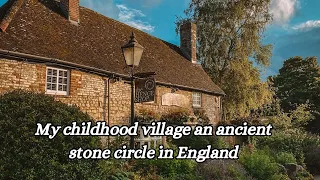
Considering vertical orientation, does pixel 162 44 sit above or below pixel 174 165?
above

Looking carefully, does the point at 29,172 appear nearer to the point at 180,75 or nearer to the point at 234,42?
the point at 180,75

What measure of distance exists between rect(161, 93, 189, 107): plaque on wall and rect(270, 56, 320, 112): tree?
19.9m

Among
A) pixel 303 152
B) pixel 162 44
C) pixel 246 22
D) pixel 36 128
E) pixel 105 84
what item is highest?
pixel 246 22

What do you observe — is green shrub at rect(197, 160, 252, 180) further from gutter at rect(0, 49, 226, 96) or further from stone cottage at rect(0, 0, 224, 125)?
gutter at rect(0, 49, 226, 96)

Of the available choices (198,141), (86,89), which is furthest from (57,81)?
(198,141)

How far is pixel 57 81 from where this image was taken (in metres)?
11.0

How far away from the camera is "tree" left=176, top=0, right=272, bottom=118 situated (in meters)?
23.9

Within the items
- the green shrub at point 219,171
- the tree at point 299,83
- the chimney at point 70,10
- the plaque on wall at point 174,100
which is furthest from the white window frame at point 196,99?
the tree at point 299,83

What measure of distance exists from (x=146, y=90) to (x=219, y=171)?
11.9 feet

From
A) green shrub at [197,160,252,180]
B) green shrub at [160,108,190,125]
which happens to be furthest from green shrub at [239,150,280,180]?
green shrub at [160,108,190,125]

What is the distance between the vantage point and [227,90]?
79.6 feet

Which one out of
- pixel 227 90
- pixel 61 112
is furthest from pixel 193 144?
pixel 227 90

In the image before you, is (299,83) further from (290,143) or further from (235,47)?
(290,143)

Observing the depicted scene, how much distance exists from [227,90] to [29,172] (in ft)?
66.7
